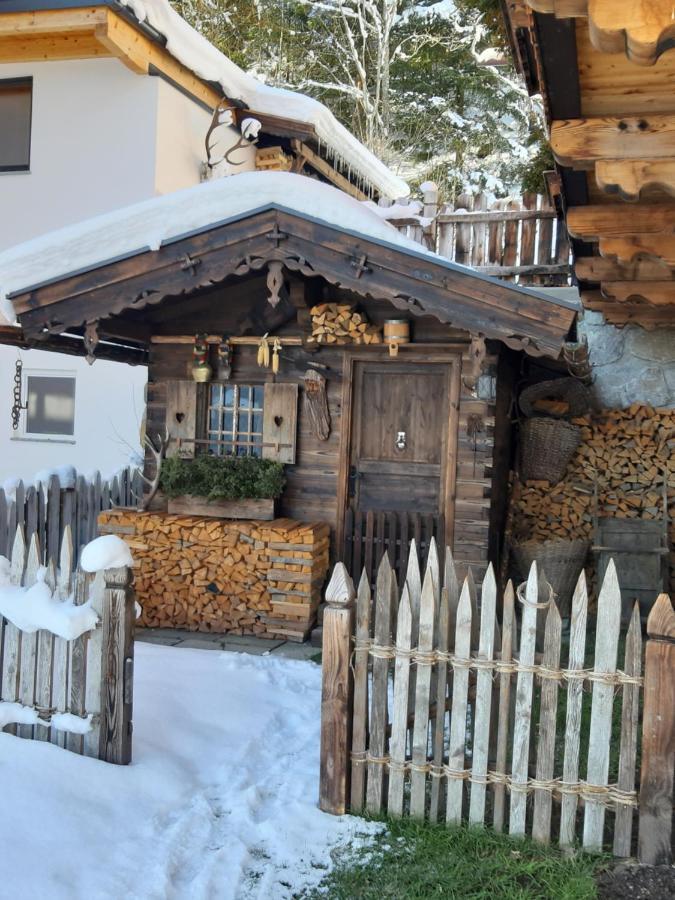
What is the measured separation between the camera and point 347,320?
23.7ft

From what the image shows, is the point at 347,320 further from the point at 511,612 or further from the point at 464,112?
the point at 464,112

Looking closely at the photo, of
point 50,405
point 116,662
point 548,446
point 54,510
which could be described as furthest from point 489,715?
point 50,405

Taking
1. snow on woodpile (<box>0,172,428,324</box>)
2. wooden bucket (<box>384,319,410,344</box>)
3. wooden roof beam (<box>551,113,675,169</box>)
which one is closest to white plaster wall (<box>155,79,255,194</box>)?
snow on woodpile (<box>0,172,428,324</box>)

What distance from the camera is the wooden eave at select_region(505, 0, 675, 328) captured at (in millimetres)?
2432

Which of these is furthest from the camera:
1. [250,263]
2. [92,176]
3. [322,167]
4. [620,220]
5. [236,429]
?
[322,167]

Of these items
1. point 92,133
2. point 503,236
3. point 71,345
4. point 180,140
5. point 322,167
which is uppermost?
point 322,167

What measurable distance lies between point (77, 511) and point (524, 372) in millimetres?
5429

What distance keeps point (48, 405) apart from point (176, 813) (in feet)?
32.7

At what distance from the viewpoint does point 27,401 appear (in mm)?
12461

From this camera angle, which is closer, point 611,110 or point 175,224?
point 611,110

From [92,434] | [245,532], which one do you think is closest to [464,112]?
[92,434]

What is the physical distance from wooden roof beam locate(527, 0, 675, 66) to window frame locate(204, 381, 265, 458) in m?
5.55

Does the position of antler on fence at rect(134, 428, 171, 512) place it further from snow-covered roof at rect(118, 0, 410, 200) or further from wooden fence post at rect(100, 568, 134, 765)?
snow-covered roof at rect(118, 0, 410, 200)

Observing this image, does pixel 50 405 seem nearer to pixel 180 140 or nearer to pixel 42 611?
pixel 180 140
